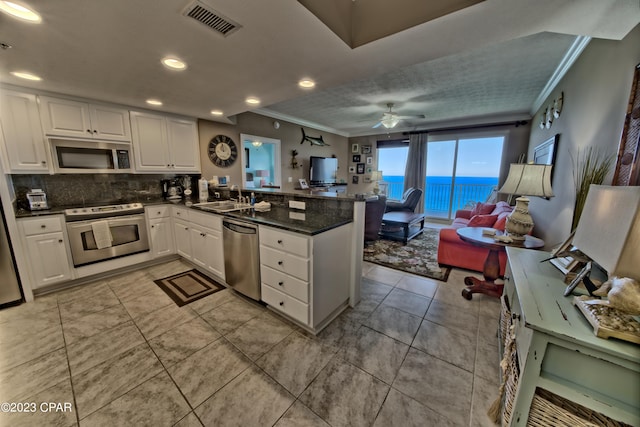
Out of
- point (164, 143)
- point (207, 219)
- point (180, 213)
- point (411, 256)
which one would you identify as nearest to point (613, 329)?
point (411, 256)

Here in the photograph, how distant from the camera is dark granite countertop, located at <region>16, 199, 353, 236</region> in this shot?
6.01 feet

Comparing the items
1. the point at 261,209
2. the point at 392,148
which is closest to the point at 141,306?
the point at 261,209

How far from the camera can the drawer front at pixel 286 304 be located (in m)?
1.87

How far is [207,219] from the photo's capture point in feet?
8.81

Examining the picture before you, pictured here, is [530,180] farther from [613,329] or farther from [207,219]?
[207,219]

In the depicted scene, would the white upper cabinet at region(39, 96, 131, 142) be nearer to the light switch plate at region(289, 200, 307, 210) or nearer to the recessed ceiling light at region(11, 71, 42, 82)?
the recessed ceiling light at region(11, 71, 42, 82)

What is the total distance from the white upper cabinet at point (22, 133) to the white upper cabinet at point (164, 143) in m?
0.84

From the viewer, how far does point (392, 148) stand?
6773 millimetres

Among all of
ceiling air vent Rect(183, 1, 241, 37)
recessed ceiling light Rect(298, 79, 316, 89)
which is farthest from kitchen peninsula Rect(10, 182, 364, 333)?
ceiling air vent Rect(183, 1, 241, 37)

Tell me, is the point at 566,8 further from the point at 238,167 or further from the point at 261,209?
the point at 238,167

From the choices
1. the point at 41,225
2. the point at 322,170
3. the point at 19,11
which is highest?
the point at 19,11

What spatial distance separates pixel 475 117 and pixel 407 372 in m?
5.75

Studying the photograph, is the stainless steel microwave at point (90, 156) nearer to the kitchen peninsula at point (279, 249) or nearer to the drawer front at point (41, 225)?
the kitchen peninsula at point (279, 249)

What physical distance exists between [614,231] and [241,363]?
2.13 metres
